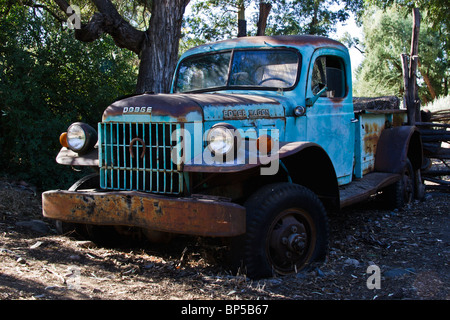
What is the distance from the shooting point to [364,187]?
5449 mm

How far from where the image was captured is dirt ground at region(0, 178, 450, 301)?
3.38 meters

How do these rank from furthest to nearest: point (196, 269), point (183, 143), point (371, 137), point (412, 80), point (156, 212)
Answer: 1. point (412, 80)
2. point (371, 137)
3. point (196, 269)
4. point (183, 143)
5. point (156, 212)

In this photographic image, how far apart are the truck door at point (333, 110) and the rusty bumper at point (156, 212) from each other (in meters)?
1.78

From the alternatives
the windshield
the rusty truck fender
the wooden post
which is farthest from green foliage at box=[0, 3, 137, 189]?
the wooden post

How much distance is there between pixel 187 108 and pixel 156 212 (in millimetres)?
846

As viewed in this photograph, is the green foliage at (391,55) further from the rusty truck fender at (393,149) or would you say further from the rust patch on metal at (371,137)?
the rust patch on metal at (371,137)

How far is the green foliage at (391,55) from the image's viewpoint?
25.7 m

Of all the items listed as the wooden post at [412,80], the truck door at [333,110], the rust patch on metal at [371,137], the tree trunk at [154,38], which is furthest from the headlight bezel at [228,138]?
the wooden post at [412,80]

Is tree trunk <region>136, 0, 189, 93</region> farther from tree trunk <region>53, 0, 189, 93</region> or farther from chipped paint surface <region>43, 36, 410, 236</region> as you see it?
chipped paint surface <region>43, 36, 410, 236</region>

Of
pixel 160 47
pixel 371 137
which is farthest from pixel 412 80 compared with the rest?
pixel 160 47

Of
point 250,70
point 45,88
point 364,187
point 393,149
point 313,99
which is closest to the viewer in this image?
point 313,99

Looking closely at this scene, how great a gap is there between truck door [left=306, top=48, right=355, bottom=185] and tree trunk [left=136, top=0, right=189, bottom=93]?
3.66 m

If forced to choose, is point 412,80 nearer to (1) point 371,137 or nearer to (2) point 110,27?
(1) point 371,137
